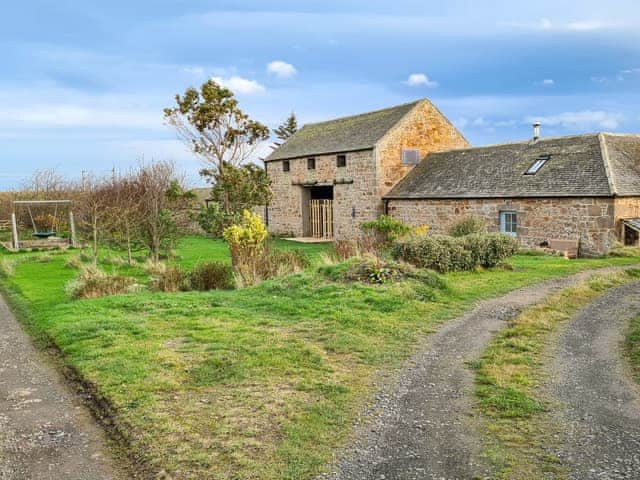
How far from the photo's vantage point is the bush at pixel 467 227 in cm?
2208

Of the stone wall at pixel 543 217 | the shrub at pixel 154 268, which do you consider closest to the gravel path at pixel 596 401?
the stone wall at pixel 543 217

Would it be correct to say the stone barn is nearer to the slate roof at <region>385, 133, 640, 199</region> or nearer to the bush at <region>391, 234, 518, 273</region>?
the slate roof at <region>385, 133, 640, 199</region>

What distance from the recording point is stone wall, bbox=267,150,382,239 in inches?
1123

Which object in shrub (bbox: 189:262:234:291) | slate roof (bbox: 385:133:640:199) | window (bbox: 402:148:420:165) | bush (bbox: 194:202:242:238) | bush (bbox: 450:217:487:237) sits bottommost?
shrub (bbox: 189:262:234:291)

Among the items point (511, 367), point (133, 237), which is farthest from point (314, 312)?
point (133, 237)

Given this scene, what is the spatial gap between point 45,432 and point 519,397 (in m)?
5.29

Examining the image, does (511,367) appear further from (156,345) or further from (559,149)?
(559,149)

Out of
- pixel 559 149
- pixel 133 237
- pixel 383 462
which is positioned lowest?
pixel 383 462

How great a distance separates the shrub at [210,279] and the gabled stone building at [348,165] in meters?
11.8

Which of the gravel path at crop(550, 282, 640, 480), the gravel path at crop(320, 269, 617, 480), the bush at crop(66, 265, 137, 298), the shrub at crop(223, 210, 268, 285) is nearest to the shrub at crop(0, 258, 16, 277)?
the bush at crop(66, 265, 137, 298)

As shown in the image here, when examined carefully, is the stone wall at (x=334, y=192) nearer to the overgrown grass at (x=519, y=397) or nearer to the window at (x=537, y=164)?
the window at (x=537, y=164)

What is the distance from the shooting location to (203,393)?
6.72 meters

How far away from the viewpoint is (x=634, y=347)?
27.4ft

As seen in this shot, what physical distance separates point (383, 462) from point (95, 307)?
8.76 metres
